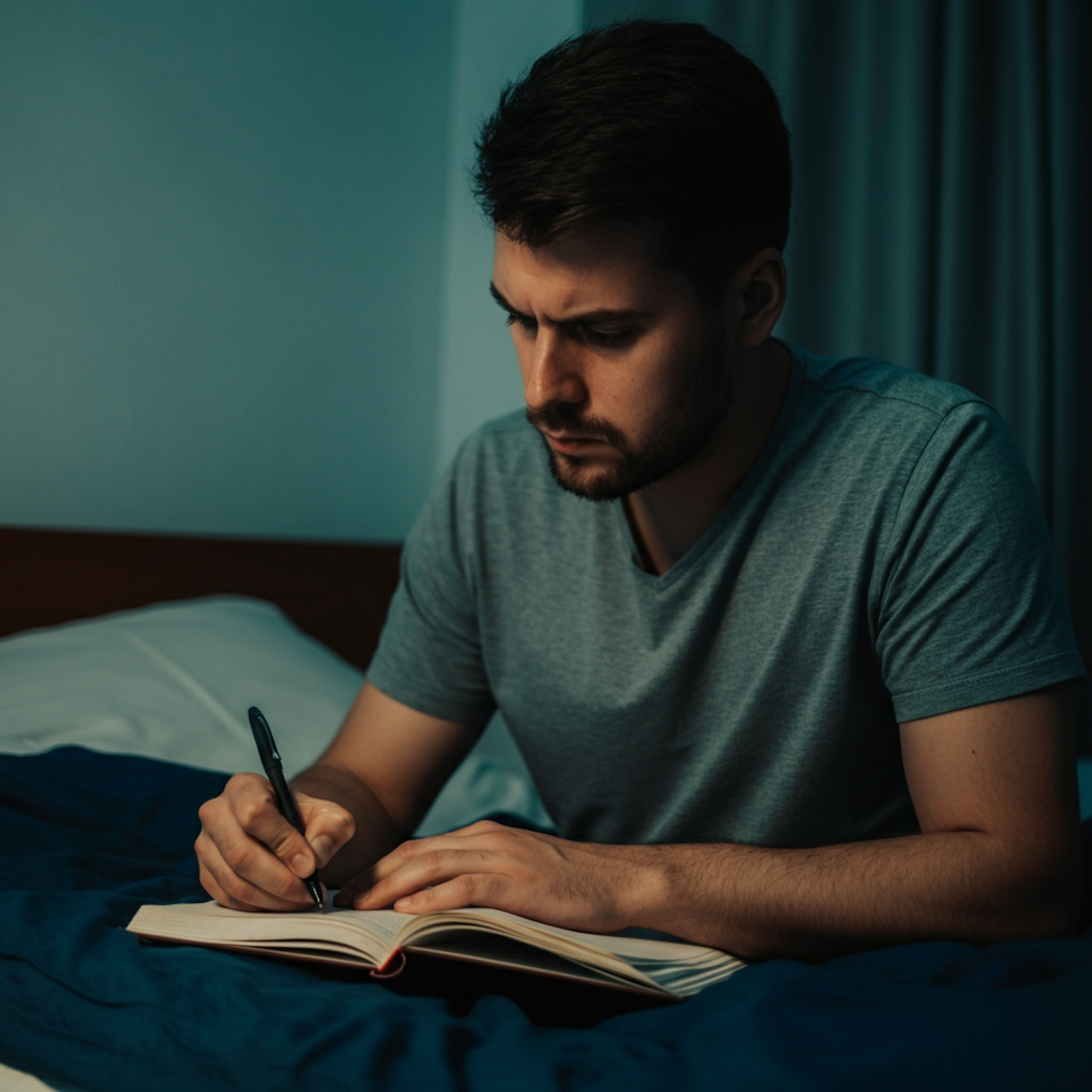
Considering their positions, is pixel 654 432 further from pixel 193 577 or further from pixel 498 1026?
pixel 193 577

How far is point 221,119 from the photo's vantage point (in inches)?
72.8

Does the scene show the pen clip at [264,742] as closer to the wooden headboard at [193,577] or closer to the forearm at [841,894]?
the forearm at [841,894]

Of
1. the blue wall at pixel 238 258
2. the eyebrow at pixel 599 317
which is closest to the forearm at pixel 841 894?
the eyebrow at pixel 599 317

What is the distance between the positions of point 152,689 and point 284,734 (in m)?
0.19

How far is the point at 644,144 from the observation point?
2.82 ft

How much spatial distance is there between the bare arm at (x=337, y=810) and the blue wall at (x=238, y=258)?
0.91 metres

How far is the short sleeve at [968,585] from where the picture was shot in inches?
32.3

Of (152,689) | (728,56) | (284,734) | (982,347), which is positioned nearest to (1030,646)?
(728,56)

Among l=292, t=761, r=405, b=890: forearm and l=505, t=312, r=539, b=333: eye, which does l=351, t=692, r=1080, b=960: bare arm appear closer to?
l=292, t=761, r=405, b=890: forearm

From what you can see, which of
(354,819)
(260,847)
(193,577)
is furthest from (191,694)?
(260,847)

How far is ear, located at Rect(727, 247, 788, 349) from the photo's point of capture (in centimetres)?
99

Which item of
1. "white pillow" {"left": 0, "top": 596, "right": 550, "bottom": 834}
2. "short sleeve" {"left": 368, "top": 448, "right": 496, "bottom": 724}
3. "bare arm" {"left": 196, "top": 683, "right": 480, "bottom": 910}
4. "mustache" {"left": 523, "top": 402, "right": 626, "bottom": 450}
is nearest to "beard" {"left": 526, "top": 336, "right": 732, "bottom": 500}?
"mustache" {"left": 523, "top": 402, "right": 626, "bottom": 450}

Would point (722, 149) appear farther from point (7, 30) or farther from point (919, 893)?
point (7, 30)

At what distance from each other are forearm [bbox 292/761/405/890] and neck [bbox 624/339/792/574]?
14.2 inches
